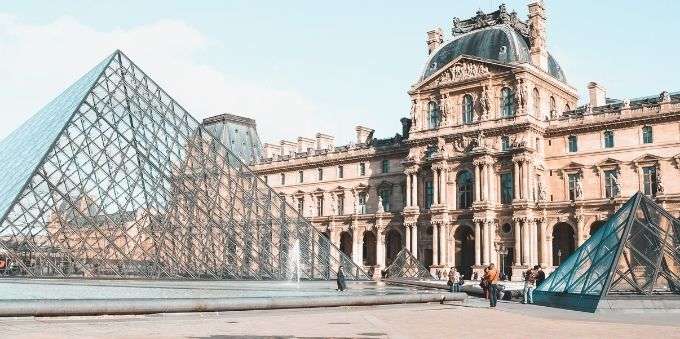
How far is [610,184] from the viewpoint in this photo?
46.8 m

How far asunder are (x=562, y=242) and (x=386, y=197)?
46.7ft

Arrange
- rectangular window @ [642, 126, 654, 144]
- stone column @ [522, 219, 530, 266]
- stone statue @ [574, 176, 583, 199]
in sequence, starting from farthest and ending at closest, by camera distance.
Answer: stone column @ [522, 219, 530, 266] < stone statue @ [574, 176, 583, 199] < rectangular window @ [642, 126, 654, 144]

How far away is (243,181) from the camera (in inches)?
1203

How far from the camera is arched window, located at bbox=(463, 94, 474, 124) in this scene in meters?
51.2

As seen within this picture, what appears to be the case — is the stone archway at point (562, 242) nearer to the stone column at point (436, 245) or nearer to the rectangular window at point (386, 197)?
the stone column at point (436, 245)

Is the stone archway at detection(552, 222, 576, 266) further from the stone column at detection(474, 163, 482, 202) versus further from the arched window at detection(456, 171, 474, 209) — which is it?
the arched window at detection(456, 171, 474, 209)

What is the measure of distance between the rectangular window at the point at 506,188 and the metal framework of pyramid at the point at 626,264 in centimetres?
2688

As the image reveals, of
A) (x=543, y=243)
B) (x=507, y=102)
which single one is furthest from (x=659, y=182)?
(x=507, y=102)

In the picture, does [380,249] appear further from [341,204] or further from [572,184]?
[572,184]

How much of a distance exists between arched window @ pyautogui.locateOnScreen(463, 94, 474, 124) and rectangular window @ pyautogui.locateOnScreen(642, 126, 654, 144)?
11035 millimetres

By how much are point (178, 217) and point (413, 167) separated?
1081 inches

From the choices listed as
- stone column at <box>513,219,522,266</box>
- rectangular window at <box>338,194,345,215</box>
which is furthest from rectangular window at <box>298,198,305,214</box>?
stone column at <box>513,219,522,266</box>


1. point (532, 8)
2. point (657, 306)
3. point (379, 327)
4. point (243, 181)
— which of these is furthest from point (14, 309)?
point (532, 8)

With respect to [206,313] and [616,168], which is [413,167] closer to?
[616,168]
